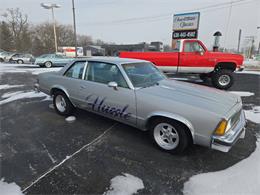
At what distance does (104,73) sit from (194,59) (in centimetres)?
557

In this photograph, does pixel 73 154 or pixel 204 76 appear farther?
pixel 204 76

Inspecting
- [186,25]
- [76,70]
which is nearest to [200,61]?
[76,70]

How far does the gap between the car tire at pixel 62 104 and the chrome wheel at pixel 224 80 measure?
6.53m

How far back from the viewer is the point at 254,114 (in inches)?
181

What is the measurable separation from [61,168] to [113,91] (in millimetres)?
1518

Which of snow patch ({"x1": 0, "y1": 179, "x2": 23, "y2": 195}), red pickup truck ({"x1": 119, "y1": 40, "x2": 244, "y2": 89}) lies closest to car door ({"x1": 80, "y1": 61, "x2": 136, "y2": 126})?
snow patch ({"x1": 0, "y1": 179, "x2": 23, "y2": 195})

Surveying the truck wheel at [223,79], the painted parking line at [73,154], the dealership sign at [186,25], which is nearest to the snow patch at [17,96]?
the painted parking line at [73,154]

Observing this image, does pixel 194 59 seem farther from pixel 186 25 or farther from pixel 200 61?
pixel 186 25

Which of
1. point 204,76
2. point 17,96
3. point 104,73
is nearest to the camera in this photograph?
point 104,73

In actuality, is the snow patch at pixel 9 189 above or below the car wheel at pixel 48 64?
below

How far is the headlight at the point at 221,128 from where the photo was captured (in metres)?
2.31

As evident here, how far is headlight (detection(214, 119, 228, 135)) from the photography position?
2.31 m

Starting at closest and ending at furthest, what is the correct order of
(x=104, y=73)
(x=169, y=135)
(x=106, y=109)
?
(x=169, y=135) → (x=106, y=109) → (x=104, y=73)

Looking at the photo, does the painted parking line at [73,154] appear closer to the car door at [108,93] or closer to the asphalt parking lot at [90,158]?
the asphalt parking lot at [90,158]
